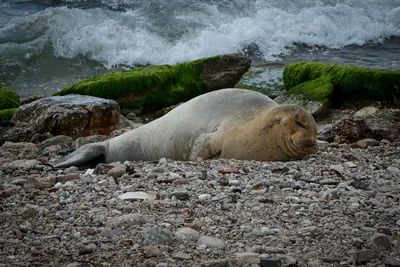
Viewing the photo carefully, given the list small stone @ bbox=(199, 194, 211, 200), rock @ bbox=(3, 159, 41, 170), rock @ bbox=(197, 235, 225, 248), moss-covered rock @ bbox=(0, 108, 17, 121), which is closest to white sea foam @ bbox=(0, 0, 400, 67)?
moss-covered rock @ bbox=(0, 108, 17, 121)

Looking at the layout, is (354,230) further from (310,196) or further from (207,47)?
(207,47)

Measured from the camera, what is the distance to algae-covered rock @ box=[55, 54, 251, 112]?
406 inches

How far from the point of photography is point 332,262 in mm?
3248

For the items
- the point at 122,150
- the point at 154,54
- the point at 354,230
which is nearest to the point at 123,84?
the point at 122,150

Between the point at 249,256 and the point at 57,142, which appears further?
the point at 57,142

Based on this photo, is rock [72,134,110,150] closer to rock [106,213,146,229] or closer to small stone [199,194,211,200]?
small stone [199,194,211,200]

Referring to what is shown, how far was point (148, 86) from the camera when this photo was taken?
10.6 m

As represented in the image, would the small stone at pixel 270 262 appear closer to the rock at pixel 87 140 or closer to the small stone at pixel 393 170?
the small stone at pixel 393 170

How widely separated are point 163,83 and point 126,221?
7107mm

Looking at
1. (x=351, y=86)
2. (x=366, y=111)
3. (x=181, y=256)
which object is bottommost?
(x=366, y=111)

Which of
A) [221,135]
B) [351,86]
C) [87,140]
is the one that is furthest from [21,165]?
[351,86]

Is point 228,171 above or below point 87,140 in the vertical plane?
above

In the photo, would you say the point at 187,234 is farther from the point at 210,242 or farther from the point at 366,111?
the point at 366,111

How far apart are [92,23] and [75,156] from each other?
10708mm
